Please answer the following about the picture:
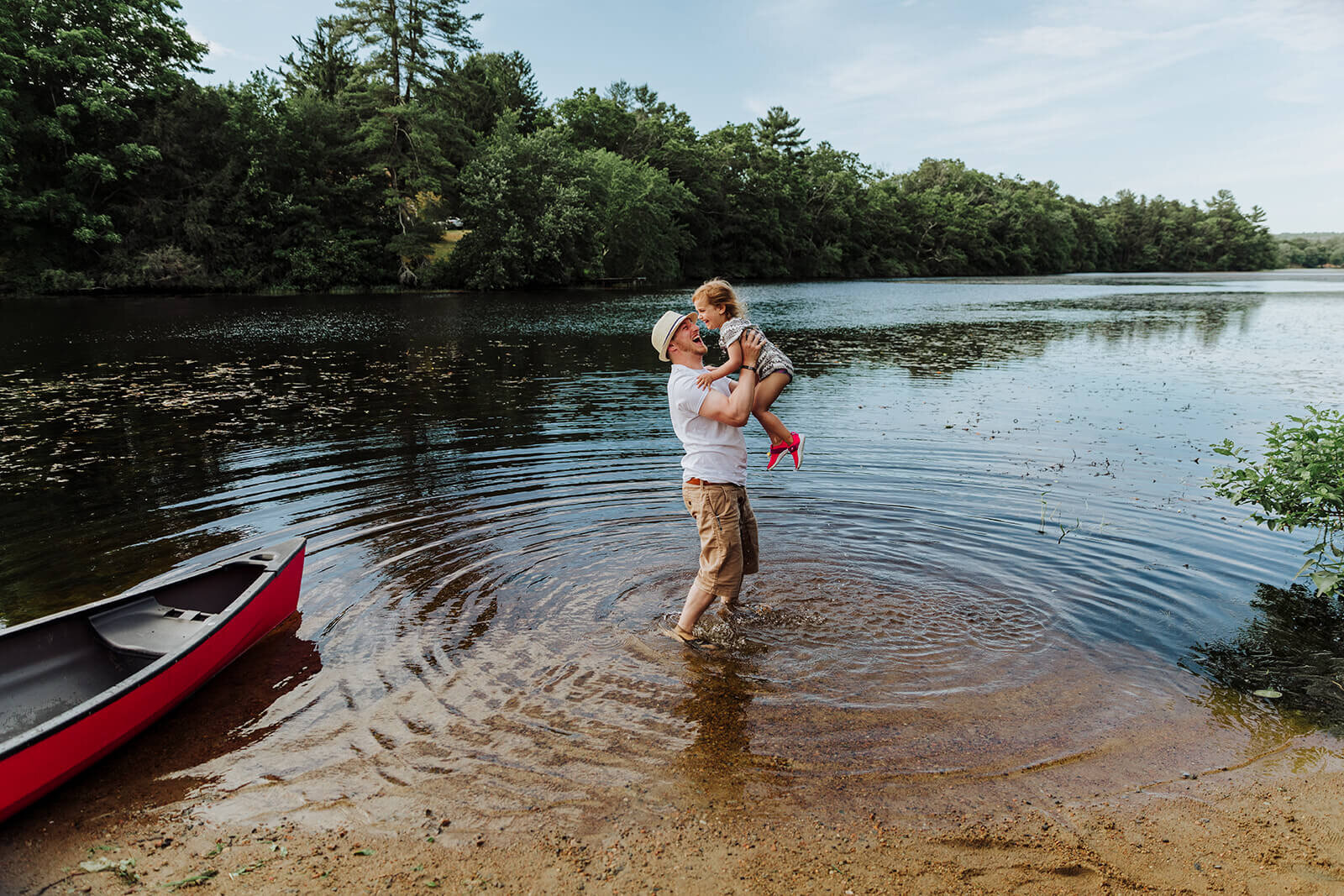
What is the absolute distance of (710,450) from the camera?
5180 mm

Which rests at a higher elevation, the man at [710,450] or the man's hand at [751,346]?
the man's hand at [751,346]

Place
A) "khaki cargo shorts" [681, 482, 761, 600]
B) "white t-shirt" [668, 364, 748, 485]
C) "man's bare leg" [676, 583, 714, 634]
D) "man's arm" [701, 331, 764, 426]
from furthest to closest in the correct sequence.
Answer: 1. "man's bare leg" [676, 583, 714, 634]
2. "khaki cargo shorts" [681, 482, 761, 600]
3. "white t-shirt" [668, 364, 748, 485]
4. "man's arm" [701, 331, 764, 426]

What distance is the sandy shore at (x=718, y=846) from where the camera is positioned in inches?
133

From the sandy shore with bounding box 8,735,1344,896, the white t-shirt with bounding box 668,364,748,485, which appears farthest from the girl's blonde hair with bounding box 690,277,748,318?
the sandy shore with bounding box 8,735,1344,896

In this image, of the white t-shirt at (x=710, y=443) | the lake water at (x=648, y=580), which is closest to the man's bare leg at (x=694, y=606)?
the lake water at (x=648, y=580)

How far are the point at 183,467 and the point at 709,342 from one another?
72.7 feet

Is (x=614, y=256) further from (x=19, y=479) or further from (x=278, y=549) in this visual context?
(x=278, y=549)

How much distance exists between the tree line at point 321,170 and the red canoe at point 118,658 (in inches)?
2026

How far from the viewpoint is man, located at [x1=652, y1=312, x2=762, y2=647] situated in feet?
16.2

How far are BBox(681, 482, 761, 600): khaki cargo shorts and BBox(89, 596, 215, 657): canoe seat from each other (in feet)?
10.9

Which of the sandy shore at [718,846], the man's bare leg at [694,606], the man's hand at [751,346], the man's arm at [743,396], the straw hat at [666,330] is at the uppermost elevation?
the straw hat at [666,330]

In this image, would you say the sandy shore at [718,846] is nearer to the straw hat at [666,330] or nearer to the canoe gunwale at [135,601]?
the canoe gunwale at [135,601]

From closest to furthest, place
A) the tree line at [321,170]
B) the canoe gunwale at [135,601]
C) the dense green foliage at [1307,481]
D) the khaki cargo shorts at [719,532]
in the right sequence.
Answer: the canoe gunwale at [135,601] → the khaki cargo shorts at [719,532] → the dense green foliage at [1307,481] → the tree line at [321,170]

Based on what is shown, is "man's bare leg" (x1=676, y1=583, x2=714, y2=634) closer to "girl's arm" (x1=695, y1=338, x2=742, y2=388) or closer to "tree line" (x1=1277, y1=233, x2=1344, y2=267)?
"girl's arm" (x1=695, y1=338, x2=742, y2=388)
